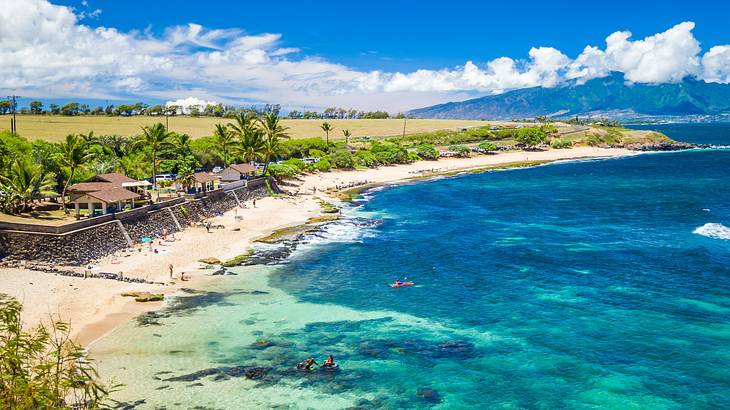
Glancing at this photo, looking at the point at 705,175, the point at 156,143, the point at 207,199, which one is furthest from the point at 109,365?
the point at 705,175

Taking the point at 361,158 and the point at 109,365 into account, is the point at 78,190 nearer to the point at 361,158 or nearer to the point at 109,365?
the point at 109,365

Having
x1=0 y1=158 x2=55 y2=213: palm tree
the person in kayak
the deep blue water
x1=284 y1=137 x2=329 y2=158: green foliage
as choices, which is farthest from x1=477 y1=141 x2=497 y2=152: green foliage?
the person in kayak

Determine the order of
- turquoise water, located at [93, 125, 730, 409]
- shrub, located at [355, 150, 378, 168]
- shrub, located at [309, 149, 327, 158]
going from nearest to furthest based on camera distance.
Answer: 1. turquoise water, located at [93, 125, 730, 409]
2. shrub, located at [309, 149, 327, 158]
3. shrub, located at [355, 150, 378, 168]

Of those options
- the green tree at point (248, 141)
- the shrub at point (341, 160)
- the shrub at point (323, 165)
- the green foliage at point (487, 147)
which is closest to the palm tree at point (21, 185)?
the green tree at point (248, 141)

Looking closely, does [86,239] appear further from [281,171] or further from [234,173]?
[281,171]

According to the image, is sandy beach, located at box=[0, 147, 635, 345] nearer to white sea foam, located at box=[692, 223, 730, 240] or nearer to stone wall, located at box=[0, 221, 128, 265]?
stone wall, located at box=[0, 221, 128, 265]

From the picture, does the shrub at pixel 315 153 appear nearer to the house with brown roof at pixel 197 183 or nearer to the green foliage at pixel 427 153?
the green foliage at pixel 427 153
